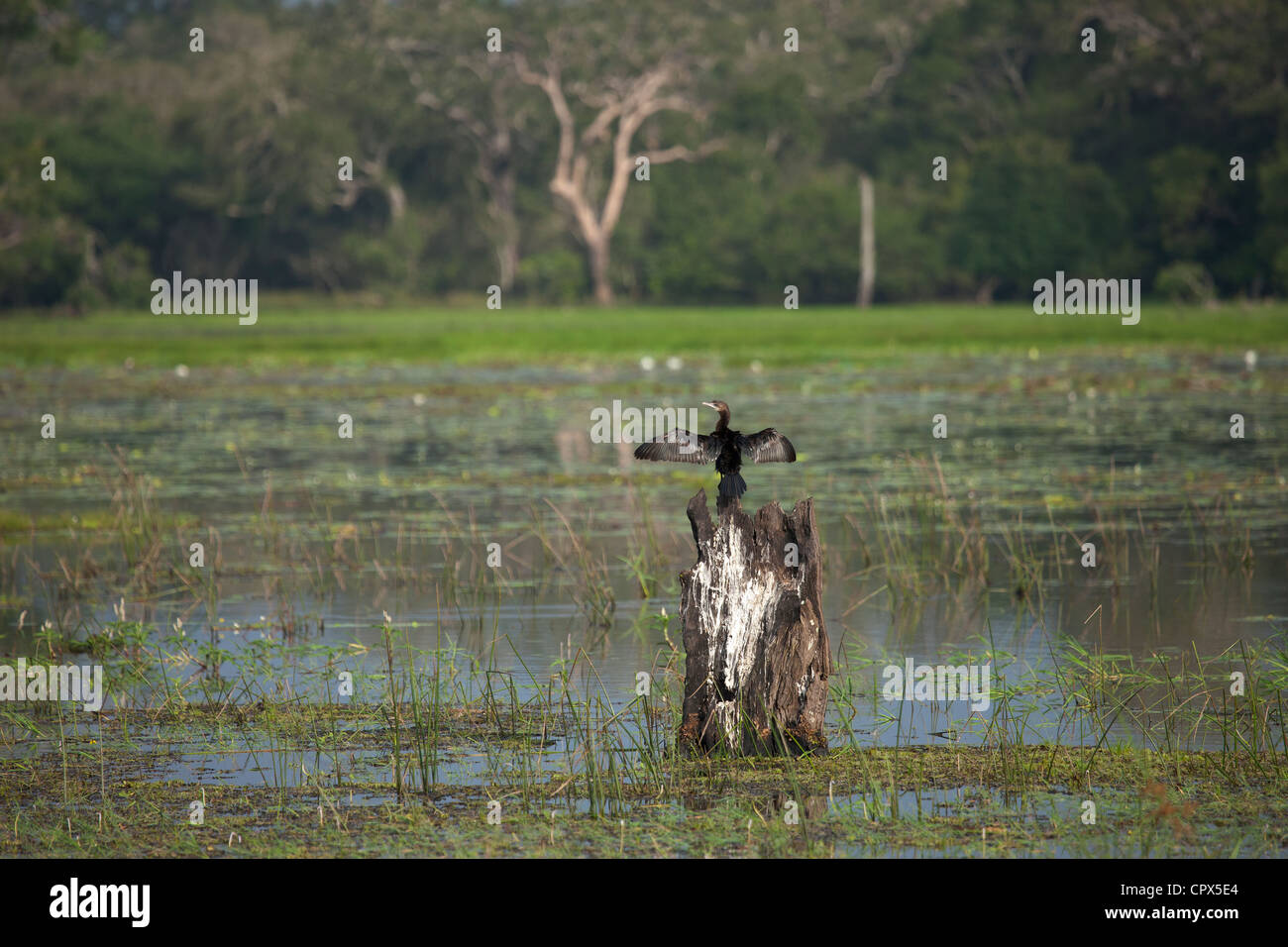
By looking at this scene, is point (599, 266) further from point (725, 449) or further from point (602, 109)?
point (725, 449)

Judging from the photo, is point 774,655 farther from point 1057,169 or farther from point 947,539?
point 1057,169

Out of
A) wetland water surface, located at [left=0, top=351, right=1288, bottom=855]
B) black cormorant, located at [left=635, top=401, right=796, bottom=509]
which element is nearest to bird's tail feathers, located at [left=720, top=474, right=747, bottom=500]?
black cormorant, located at [left=635, top=401, right=796, bottom=509]

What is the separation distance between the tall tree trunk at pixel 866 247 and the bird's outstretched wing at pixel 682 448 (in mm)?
56004

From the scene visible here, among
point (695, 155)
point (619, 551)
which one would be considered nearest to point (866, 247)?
point (695, 155)

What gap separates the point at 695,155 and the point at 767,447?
63.0 m

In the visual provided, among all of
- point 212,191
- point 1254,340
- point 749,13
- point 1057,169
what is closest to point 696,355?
point 1254,340

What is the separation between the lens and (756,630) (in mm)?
7918

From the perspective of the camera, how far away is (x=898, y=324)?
1907 inches

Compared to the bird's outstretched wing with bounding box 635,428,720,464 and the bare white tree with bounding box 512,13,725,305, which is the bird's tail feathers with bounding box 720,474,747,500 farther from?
the bare white tree with bounding box 512,13,725,305

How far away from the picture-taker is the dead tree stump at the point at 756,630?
7887 mm

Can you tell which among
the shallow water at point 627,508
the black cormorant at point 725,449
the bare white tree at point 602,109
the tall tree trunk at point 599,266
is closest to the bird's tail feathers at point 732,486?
the black cormorant at point 725,449

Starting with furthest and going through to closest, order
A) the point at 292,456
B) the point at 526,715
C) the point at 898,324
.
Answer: the point at 898,324
the point at 292,456
the point at 526,715

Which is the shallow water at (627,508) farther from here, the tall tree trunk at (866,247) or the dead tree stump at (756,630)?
the tall tree trunk at (866,247)
